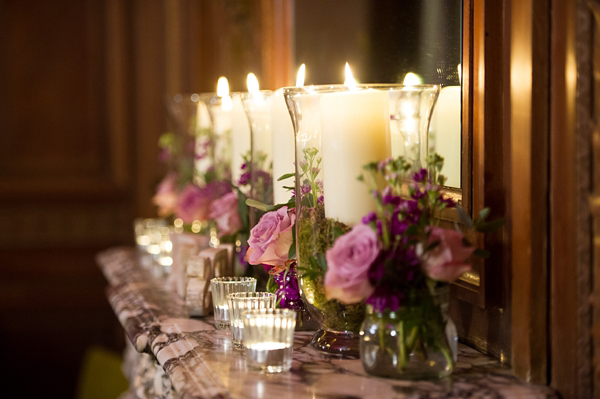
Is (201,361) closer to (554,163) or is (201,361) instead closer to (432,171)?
(432,171)

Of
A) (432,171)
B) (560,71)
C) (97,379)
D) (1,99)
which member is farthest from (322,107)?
(1,99)

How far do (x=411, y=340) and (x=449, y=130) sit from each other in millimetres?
356

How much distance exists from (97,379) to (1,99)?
1329 mm

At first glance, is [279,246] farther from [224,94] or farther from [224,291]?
[224,94]

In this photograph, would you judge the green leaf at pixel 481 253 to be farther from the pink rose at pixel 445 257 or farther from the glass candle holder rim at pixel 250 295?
the glass candle holder rim at pixel 250 295

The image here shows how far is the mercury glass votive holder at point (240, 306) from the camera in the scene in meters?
1.02

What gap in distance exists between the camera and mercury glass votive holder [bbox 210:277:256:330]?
113 cm

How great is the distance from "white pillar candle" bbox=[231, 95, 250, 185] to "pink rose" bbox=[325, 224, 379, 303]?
0.59 meters

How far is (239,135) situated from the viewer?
143 cm

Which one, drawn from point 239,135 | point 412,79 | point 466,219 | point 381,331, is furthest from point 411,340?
point 239,135

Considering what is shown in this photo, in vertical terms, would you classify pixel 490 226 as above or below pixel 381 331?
above

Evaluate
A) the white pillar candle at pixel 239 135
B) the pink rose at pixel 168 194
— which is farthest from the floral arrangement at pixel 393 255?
the pink rose at pixel 168 194

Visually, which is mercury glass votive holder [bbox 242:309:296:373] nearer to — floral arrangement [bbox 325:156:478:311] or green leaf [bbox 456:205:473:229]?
floral arrangement [bbox 325:156:478:311]

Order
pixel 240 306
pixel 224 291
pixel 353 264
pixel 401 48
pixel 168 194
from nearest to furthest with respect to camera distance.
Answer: pixel 353 264
pixel 240 306
pixel 224 291
pixel 401 48
pixel 168 194
